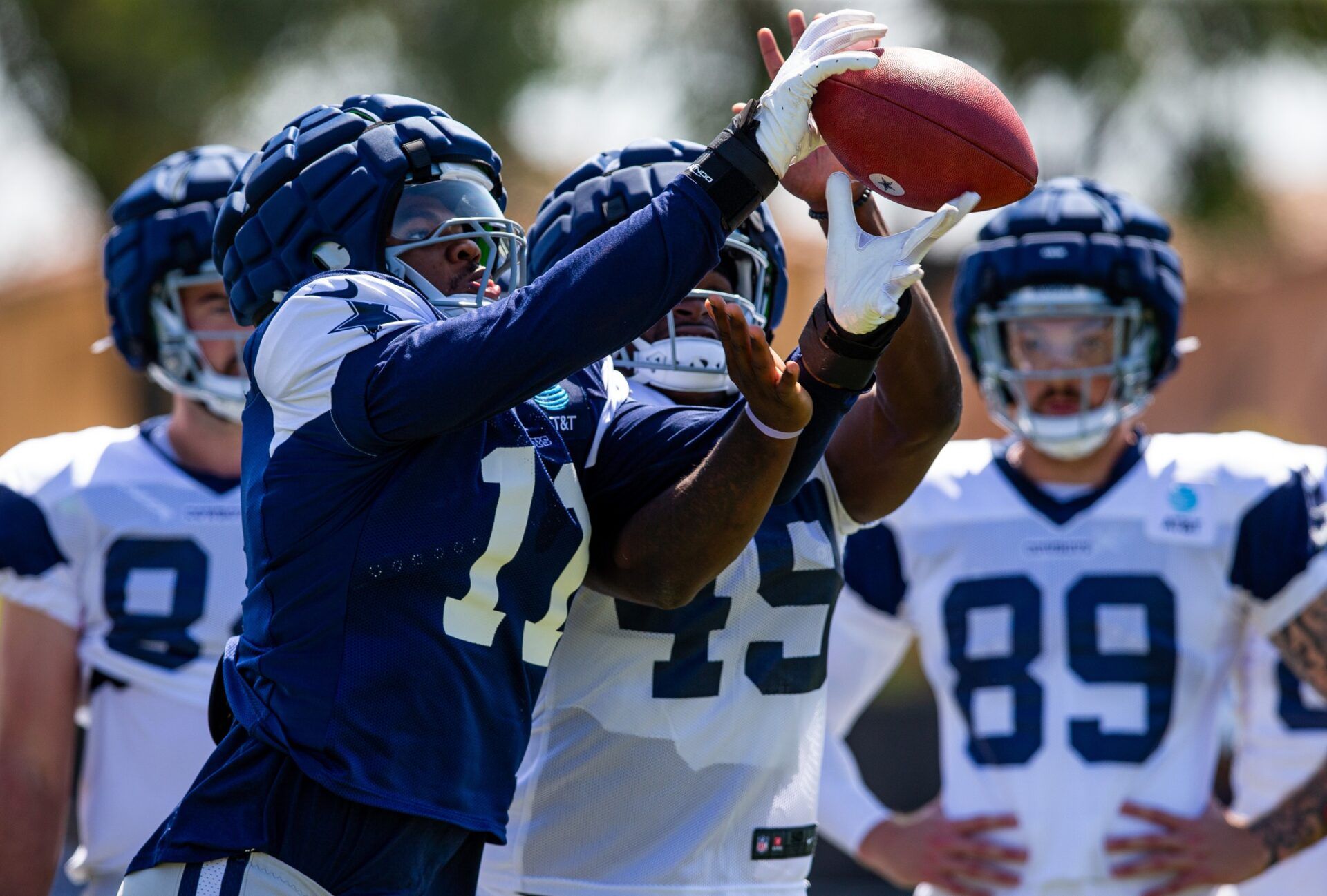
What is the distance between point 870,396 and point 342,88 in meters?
8.39

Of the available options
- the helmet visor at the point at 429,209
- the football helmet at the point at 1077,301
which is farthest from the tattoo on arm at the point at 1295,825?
the helmet visor at the point at 429,209

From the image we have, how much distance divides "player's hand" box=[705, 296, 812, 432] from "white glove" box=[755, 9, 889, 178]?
0.22m

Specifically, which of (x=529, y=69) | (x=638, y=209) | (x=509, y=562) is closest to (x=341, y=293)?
(x=509, y=562)

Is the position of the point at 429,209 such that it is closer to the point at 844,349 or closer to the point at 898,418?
the point at 844,349

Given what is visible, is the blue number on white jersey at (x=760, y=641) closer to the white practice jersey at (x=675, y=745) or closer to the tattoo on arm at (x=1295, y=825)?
the white practice jersey at (x=675, y=745)

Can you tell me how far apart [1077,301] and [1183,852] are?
1305 millimetres

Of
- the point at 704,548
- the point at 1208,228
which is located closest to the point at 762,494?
the point at 704,548

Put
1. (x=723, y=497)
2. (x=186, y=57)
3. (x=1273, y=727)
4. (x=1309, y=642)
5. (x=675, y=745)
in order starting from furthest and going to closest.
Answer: (x=186, y=57)
(x=1273, y=727)
(x=1309, y=642)
(x=675, y=745)
(x=723, y=497)

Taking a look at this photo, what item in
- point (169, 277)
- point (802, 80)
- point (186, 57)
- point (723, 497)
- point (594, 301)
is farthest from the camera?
point (186, 57)

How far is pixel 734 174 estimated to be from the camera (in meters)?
2.35

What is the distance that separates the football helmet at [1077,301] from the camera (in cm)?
414

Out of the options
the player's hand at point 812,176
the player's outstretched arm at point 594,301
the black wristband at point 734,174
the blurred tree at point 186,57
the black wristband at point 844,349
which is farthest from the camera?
the blurred tree at point 186,57

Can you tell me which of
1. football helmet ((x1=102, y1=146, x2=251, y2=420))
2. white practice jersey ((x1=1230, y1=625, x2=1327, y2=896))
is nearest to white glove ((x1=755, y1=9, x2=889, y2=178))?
football helmet ((x1=102, y1=146, x2=251, y2=420))

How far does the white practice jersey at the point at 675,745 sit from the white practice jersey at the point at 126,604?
3.92 ft
